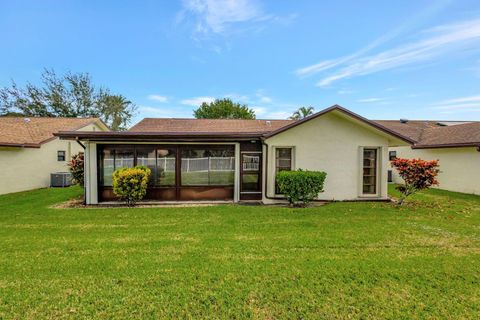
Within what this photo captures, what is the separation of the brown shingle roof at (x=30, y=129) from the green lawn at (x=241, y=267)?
342 inches

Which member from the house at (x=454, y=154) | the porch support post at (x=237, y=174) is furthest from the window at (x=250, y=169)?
the house at (x=454, y=154)

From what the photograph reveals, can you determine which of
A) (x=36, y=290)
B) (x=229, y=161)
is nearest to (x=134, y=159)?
(x=229, y=161)

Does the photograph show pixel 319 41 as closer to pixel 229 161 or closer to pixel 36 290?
pixel 229 161

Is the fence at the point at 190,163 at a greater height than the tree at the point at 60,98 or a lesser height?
lesser

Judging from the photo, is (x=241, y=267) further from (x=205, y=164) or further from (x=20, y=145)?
(x=20, y=145)

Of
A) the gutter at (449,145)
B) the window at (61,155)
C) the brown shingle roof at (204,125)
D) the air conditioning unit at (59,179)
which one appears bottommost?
the air conditioning unit at (59,179)

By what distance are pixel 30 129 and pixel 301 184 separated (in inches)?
671

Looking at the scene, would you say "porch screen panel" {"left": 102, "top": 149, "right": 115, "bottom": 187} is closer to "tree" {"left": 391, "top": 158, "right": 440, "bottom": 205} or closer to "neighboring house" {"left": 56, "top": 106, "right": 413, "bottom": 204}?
"neighboring house" {"left": 56, "top": 106, "right": 413, "bottom": 204}

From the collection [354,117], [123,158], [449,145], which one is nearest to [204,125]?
[123,158]

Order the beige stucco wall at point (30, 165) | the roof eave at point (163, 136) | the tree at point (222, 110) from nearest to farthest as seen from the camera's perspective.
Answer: the roof eave at point (163, 136) → the beige stucco wall at point (30, 165) → the tree at point (222, 110)

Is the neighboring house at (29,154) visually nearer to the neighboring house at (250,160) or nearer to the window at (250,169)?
the neighboring house at (250,160)

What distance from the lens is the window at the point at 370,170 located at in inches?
374

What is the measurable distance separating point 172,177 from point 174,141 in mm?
1407

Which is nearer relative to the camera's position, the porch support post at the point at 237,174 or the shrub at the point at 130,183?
the shrub at the point at 130,183
